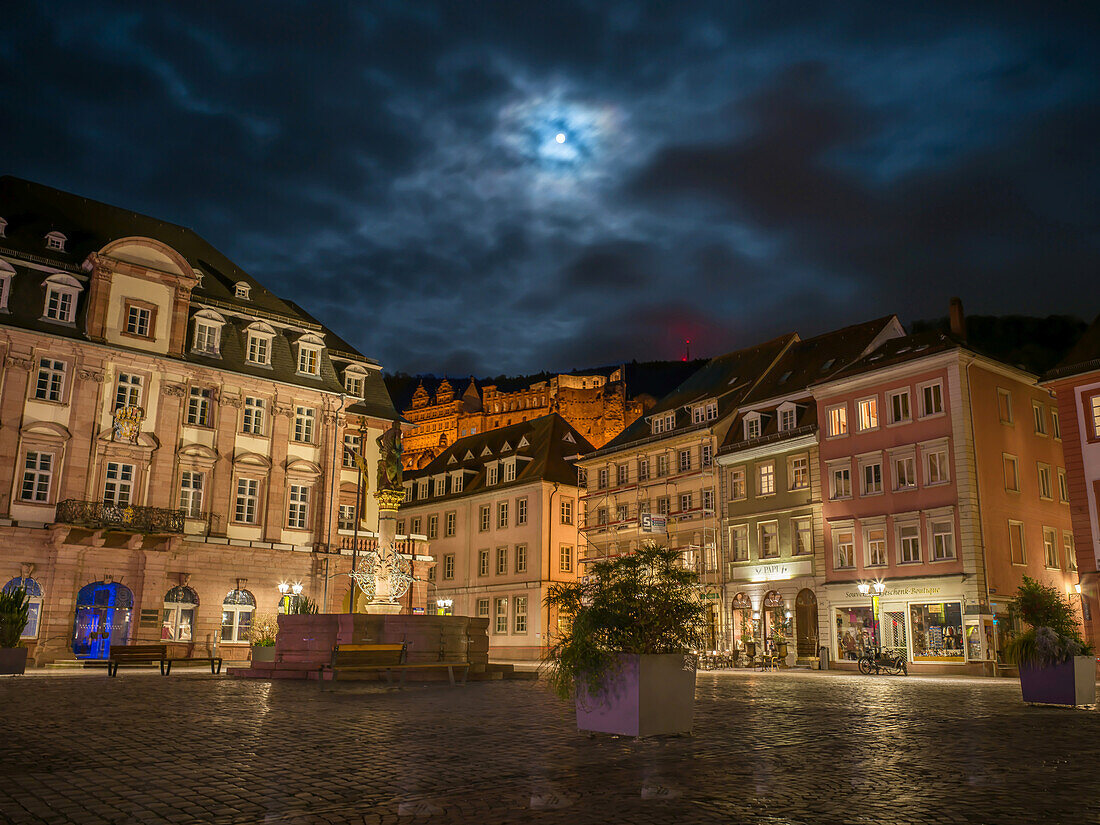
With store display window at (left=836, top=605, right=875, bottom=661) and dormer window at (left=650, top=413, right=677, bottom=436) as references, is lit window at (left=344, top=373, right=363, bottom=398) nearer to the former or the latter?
dormer window at (left=650, top=413, right=677, bottom=436)

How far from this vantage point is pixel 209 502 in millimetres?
42969

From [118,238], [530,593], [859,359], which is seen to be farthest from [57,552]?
[859,359]

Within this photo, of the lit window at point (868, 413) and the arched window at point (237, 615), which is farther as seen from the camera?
the lit window at point (868, 413)

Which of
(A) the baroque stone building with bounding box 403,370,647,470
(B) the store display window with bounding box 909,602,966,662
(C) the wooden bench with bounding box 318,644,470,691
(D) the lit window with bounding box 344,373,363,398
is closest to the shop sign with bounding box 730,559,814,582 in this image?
(B) the store display window with bounding box 909,602,966,662

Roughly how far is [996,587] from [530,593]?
29.9 metres

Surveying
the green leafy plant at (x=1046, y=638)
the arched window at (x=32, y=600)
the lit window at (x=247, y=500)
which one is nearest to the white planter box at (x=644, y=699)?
the green leafy plant at (x=1046, y=638)

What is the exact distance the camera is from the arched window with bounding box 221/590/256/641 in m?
42.3

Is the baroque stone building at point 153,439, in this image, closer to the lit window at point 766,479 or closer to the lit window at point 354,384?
the lit window at point 354,384

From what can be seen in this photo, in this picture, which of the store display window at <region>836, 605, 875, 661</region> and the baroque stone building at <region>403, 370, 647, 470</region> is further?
the baroque stone building at <region>403, 370, 647, 470</region>

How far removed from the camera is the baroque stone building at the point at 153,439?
38.4 meters

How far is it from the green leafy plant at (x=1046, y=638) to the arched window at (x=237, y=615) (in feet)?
111

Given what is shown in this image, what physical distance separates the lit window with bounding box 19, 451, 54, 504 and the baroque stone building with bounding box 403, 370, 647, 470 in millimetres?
99604

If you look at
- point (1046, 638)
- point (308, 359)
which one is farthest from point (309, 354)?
point (1046, 638)

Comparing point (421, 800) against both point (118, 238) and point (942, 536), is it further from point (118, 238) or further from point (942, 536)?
→ point (118, 238)
